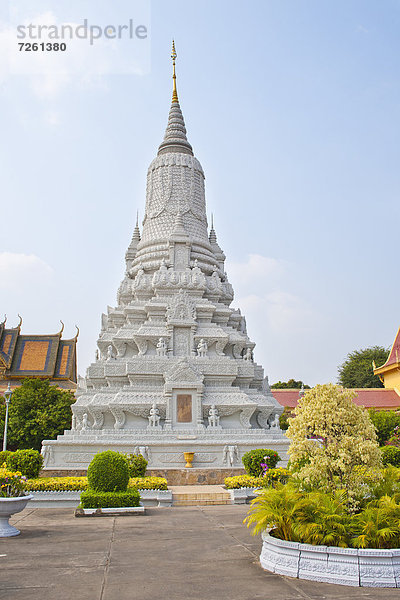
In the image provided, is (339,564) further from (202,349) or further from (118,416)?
(202,349)

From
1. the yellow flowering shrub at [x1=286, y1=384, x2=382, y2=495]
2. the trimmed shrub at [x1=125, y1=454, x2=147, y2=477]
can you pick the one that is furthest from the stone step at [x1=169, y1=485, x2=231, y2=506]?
the yellow flowering shrub at [x1=286, y1=384, x2=382, y2=495]

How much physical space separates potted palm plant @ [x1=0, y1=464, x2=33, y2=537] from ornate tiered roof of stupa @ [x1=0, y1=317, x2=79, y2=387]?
27.9 metres

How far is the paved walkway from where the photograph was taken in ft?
21.2

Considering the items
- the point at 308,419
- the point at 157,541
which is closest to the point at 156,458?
the point at 157,541

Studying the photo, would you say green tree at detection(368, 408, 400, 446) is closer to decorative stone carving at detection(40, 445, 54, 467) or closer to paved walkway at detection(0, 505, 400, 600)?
decorative stone carving at detection(40, 445, 54, 467)

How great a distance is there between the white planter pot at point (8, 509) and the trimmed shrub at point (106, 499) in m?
2.74

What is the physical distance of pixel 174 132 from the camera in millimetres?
30938

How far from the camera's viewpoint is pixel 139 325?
2483 cm

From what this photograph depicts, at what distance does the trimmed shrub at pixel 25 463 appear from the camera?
16688mm

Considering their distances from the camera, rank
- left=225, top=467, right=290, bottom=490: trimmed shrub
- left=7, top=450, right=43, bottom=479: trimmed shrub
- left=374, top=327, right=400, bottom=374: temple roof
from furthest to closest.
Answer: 1. left=374, top=327, right=400, bottom=374: temple roof
2. left=7, top=450, right=43, bottom=479: trimmed shrub
3. left=225, top=467, right=290, bottom=490: trimmed shrub

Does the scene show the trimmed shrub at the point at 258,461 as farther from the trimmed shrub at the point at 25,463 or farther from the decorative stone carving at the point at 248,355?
the decorative stone carving at the point at 248,355

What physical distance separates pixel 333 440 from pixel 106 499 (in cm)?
693

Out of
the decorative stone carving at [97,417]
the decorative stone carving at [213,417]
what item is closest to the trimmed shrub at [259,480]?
the decorative stone carving at [213,417]

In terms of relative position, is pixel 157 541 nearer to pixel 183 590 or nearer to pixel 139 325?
pixel 183 590
